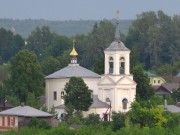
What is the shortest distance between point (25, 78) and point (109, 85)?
471 centimetres

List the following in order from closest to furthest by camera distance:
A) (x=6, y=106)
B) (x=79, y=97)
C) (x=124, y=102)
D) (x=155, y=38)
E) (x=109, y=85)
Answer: (x=79, y=97)
(x=124, y=102)
(x=109, y=85)
(x=6, y=106)
(x=155, y=38)

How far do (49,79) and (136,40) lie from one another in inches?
1968

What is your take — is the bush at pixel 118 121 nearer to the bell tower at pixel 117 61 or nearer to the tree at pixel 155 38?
the bell tower at pixel 117 61

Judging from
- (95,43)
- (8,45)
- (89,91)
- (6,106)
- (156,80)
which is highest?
(8,45)

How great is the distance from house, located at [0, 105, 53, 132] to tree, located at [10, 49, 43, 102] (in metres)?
6.57

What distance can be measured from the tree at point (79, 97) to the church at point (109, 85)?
0.76 metres

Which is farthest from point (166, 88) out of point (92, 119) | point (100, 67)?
point (92, 119)

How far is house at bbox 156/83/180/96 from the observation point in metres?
88.3

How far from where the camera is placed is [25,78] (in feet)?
242

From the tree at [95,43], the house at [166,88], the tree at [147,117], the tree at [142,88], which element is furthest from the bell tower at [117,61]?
the tree at [95,43]

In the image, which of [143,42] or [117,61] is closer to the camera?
[117,61]

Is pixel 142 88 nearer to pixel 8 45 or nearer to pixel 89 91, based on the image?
pixel 89 91

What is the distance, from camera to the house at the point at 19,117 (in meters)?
65.6

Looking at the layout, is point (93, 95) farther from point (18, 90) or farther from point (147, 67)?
point (147, 67)
